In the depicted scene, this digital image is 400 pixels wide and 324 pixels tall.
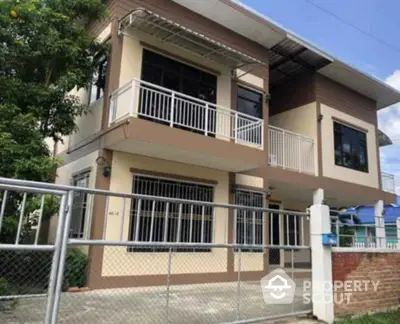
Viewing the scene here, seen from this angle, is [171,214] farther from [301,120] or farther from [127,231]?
[301,120]

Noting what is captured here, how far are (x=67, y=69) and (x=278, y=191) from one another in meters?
8.89

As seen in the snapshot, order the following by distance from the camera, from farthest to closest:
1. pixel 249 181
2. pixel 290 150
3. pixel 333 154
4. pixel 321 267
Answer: pixel 333 154
pixel 290 150
pixel 249 181
pixel 321 267

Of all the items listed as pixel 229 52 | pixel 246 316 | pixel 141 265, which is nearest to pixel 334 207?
pixel 229 52

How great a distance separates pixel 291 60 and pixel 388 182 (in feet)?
25.2

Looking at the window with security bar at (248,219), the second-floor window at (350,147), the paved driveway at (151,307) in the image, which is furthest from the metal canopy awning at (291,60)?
the paved driveway at (151,307)

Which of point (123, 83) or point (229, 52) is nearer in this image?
point (123, 83)

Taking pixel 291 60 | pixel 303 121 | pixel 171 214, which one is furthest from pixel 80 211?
pixel 291 60

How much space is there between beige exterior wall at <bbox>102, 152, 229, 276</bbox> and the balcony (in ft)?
0.92

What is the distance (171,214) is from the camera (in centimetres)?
961

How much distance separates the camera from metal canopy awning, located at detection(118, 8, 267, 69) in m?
9.19

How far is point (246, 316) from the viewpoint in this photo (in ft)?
19.8

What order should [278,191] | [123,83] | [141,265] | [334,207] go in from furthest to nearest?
[334,207] < [278,191] < [123,83] < [141,265]

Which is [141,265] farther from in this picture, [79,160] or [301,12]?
[301,12]

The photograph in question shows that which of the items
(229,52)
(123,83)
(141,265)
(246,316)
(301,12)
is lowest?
(246,316)
